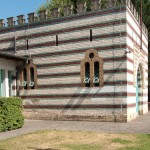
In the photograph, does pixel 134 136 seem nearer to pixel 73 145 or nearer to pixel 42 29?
pixel 73 145

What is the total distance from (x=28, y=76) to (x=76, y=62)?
3.57 meters

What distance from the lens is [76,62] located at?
711 inches

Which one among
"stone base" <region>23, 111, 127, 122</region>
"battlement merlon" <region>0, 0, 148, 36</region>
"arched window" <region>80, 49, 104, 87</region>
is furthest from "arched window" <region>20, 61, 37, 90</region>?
"arched window" <region>80, 49, 104, 87</region>

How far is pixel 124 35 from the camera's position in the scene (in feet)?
55.6

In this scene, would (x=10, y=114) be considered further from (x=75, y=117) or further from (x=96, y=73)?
(x=96, y=73)

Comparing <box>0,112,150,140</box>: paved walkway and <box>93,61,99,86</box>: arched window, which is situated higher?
<box>93,61,99,86</box>: arched window

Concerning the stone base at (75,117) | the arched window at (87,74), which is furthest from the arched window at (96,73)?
the stone base at (75,117)

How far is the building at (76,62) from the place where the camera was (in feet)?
55.9

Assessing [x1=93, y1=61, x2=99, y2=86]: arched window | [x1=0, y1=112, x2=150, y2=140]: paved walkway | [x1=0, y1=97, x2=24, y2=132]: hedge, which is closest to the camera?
[x1=0, y1=112, x2=150, y2=140]: paved walkway

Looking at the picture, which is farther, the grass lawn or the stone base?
the stone base

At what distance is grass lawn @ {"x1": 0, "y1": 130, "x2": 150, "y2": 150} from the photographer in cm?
977

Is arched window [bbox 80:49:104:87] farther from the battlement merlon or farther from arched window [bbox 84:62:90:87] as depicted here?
the battlement merlon

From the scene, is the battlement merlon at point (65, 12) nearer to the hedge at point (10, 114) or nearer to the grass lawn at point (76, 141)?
the hedge at point (10, 114)

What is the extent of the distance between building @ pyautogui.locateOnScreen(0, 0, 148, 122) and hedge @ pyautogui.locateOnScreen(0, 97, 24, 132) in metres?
3.67
